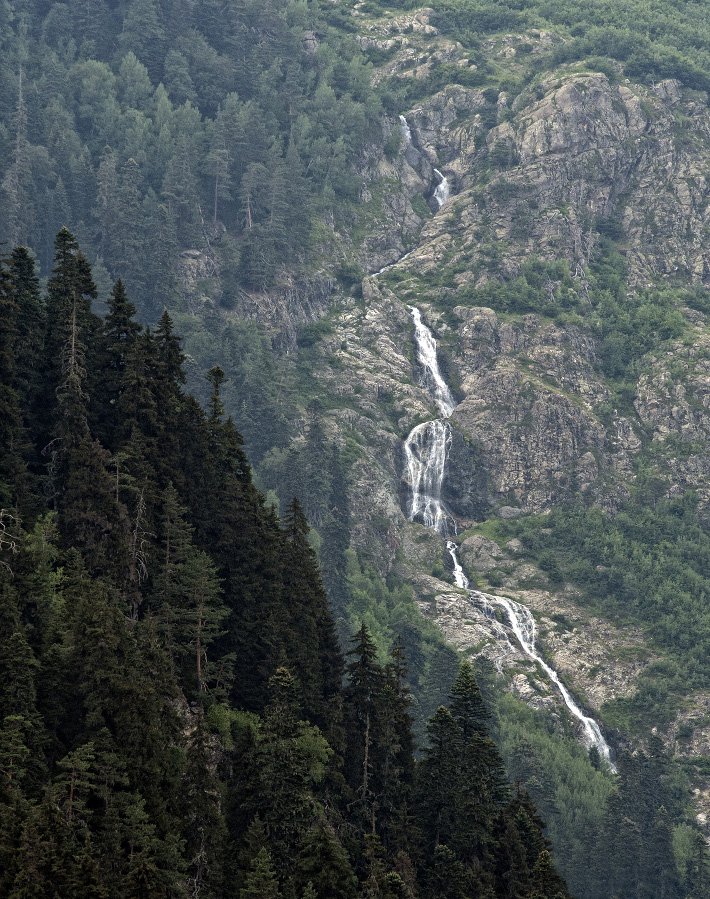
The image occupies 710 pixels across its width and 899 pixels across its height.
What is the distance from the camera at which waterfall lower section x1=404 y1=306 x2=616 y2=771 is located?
14588 cm

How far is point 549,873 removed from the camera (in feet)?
265

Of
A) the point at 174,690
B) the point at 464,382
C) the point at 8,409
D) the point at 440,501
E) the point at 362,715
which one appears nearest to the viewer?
the point at 174,690

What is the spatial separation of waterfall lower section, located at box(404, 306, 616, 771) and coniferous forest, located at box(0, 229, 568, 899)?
53.1 metres

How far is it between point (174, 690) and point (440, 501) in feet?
314

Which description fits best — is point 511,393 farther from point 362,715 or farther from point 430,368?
point 362,715

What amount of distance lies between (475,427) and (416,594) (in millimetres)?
27394

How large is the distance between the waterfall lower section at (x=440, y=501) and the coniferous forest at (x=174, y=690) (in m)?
53.1

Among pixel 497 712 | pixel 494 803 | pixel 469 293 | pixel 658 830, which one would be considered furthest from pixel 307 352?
pixel 494 803

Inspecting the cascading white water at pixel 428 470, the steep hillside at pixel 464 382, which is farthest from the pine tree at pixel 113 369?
the cascading white water at pixel 428 470

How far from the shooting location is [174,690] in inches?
2908

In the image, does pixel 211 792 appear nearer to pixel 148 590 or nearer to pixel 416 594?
pixel 148 590

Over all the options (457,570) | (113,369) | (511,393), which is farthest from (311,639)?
(511,393)

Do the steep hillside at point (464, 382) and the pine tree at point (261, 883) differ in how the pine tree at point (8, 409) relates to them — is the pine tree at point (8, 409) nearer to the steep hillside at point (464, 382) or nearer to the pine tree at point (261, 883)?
the pine tree at point (261, 883)

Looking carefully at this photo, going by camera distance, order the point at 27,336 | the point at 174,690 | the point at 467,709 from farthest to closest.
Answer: the point at 27,336 < the point at 467,709 < the point at 174,690
